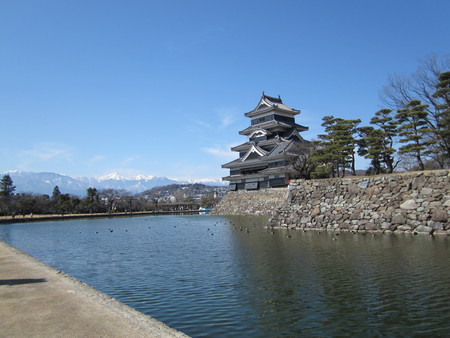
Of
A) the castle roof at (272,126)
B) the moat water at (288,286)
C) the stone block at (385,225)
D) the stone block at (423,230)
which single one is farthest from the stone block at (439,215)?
the castle roof at (272,126)

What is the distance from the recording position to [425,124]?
74.2ft

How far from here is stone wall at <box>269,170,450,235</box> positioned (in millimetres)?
15820

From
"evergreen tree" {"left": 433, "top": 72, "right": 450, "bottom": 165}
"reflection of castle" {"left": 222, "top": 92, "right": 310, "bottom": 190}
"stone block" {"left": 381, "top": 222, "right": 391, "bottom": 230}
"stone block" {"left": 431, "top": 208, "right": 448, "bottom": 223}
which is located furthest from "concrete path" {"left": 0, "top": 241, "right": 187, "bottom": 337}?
"reflection of castle" {"left": 222, "top": 92, "right": 310, "bottom": 190}

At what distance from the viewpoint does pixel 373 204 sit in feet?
60.1

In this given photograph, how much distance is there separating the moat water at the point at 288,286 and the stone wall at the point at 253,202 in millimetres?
26478

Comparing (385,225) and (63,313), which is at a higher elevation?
(385,225)

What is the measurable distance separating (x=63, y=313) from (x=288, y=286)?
502 centimetres

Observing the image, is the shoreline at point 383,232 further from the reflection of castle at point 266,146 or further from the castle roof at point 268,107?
the castle roof at point 268,107

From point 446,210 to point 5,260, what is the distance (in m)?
17.6

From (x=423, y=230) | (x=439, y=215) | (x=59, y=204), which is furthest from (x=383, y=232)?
(x=59, y=204)

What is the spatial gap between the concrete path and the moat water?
1.07 m

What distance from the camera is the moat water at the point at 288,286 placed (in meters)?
5.73

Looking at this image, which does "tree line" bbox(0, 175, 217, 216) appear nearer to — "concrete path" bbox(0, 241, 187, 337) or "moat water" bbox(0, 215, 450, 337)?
"moat water" bbox(0, 215, 450, 337)

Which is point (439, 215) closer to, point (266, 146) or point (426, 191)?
point (426, 191)
